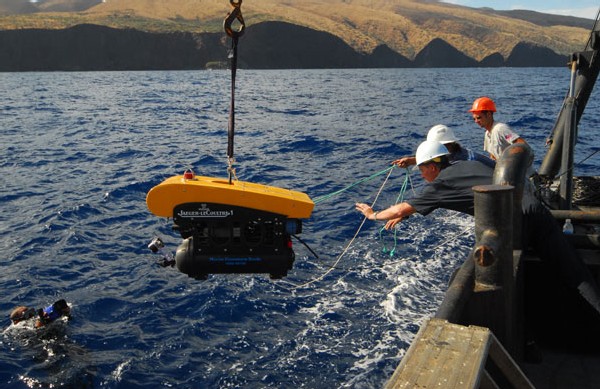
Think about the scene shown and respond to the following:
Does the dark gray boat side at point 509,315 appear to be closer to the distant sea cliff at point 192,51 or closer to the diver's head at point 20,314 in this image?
the diver's head at point 20,314

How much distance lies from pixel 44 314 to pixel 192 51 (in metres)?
160

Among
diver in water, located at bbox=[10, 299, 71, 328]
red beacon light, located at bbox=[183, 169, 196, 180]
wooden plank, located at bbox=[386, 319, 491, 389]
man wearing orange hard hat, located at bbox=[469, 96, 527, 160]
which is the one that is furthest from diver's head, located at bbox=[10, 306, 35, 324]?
man wearing orange hard hat, located at bbox=[469, 96, 527, 160]

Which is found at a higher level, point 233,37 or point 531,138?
point 233,37

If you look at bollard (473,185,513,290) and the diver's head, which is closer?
bollard (473,185,513,290)

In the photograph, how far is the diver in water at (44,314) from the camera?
775cm

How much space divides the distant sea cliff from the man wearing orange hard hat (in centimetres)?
13323

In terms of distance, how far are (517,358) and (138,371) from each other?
15.9 ft

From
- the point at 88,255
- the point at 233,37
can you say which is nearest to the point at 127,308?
the point at 88,255

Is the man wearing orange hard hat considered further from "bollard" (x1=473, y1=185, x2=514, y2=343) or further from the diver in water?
the diver in water

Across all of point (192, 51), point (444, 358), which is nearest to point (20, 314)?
Result: point (444, 358)

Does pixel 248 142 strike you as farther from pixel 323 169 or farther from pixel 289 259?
pixel 289 259

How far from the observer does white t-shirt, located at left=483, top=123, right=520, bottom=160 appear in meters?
7.14

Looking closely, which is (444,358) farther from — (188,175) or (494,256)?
(188,175)

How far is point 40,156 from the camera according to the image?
22594mm
